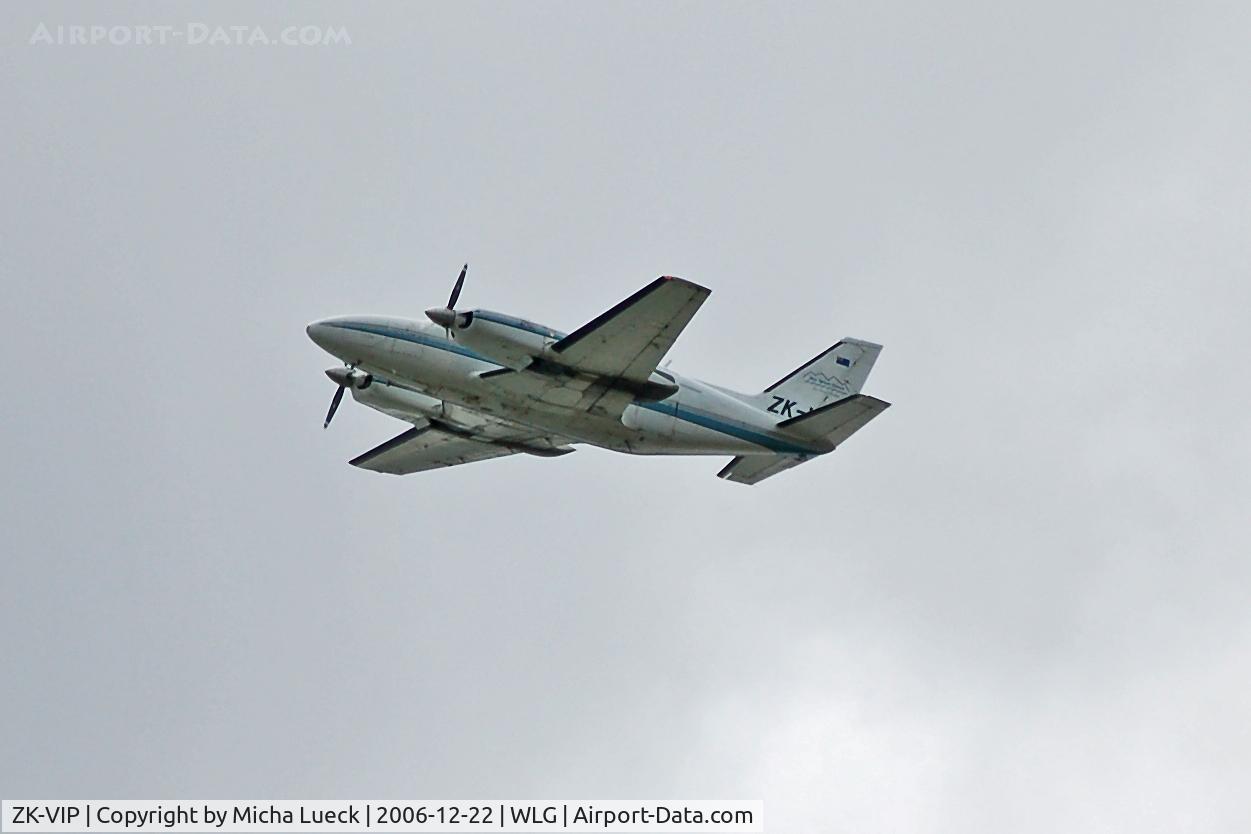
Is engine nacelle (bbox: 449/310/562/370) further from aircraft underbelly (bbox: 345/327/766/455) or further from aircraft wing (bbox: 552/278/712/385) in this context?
aircraft underbelly (bbox: 345/327/766/455)

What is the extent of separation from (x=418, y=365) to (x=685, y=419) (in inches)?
305

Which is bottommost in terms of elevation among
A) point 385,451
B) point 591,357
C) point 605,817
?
point 605,817

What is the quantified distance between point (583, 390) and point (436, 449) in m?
8.84

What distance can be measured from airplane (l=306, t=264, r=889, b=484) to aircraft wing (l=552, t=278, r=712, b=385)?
1.5 inches

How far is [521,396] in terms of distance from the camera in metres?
38.8

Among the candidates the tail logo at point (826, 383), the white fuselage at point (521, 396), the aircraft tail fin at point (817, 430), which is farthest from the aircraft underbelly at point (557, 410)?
the tail logo at point (826, 383)

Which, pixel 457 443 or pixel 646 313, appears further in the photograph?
pixel 457 443

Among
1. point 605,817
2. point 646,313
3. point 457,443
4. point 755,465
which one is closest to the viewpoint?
point 605,817

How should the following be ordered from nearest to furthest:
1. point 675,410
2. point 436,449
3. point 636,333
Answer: point 636,333
point 675,410
point 436,449

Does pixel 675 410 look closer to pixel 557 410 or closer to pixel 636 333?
pixel 557 410

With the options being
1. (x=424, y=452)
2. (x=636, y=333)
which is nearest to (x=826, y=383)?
(x=636, y=333)

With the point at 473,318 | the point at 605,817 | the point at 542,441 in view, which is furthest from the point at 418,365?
the point at 605,817

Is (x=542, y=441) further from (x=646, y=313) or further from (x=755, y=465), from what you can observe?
(x=646, y=313)

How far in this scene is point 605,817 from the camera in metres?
32.2
